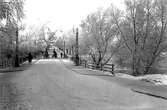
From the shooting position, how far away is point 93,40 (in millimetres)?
31828

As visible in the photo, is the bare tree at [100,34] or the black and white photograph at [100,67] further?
the bare tree at [100,34]

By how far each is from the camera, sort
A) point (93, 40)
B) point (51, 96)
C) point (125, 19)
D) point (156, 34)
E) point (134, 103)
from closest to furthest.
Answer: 1. point (134, 103)
2. point (51, 96)
3. point (156, 34)
4. point (125, 19)
5. point (93, 40)

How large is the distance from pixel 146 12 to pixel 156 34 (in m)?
2.88

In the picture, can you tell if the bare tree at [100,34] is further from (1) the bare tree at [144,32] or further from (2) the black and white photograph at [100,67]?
(1) the bare tree at [144,32]

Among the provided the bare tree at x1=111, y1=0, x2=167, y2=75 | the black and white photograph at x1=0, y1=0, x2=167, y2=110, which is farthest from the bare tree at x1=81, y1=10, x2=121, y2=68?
the bare tree at x1=111, y1=0, x2=167, y2=75

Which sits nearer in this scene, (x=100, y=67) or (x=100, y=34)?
(x=100, y=67)

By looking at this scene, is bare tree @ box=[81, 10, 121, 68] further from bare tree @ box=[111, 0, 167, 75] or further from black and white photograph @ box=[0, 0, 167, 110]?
bare tree @ box=[111, 0, 167, 75]

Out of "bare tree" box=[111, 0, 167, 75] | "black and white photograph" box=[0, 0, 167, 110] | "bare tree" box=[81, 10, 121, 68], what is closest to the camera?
"black and white photograph" box=[0, 0, 167, 110]

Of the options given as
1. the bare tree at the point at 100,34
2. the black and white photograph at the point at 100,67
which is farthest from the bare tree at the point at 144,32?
the bare tree at the point at 100,34

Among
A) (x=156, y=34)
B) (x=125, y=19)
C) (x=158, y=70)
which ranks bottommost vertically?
(x=158, y=70)

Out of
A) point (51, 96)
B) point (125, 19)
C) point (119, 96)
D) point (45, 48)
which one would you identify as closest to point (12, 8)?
point (51, 96)

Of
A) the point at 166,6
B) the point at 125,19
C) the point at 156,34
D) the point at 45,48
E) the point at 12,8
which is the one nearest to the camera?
the point at 12,8

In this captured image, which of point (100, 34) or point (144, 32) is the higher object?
point (100, 34)

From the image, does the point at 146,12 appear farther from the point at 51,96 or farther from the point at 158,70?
the point at 51,96
